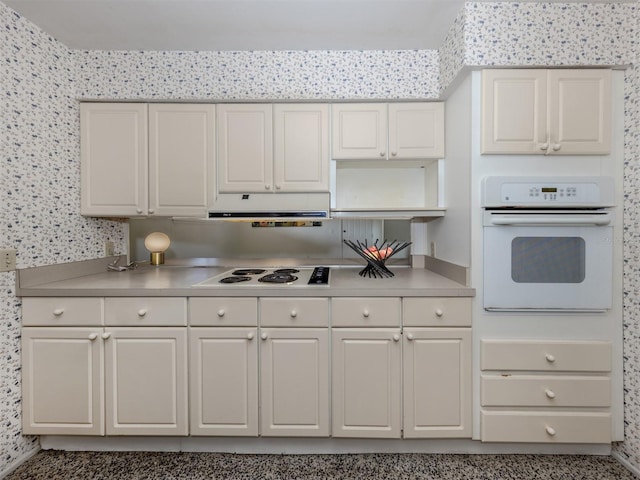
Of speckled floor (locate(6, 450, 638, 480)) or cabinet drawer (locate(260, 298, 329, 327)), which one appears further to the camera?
cabinet drawer (locate(260, 298, 329, 327))

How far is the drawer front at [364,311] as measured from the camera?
1.68 meters

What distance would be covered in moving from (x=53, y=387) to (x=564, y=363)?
2821mm

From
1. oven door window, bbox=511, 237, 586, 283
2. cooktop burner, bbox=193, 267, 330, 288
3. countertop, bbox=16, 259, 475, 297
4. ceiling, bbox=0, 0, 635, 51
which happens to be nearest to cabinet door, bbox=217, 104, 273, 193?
ceiling, bbox=0, 0, 635, 51

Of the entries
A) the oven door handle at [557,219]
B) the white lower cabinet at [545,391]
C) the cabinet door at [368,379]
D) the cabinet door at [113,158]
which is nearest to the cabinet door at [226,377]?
the cabinet door at [368,379]

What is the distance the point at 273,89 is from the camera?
82.2 inches

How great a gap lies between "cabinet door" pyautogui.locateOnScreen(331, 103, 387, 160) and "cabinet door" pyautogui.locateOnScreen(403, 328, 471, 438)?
1.19 m

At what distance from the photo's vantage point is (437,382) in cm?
168

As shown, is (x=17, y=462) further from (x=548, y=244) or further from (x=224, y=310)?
(x=548, y=244)

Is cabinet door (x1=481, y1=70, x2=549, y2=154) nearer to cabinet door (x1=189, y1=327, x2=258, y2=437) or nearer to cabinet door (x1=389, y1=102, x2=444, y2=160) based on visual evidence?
cabinet door (x1=389, y1=102, x2=444, y2=160)

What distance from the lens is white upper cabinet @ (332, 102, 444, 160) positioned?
81.4 inches

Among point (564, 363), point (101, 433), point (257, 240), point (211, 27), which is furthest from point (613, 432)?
point (211, 27)

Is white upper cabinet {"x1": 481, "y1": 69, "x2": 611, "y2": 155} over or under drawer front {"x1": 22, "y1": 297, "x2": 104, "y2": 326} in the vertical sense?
over

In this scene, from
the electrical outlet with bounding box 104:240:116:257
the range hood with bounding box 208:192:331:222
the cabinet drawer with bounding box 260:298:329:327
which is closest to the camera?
the cabinet drawer with bounding box 260:298:329:327

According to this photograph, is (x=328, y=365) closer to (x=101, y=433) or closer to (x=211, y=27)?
(x=101, y=433)
